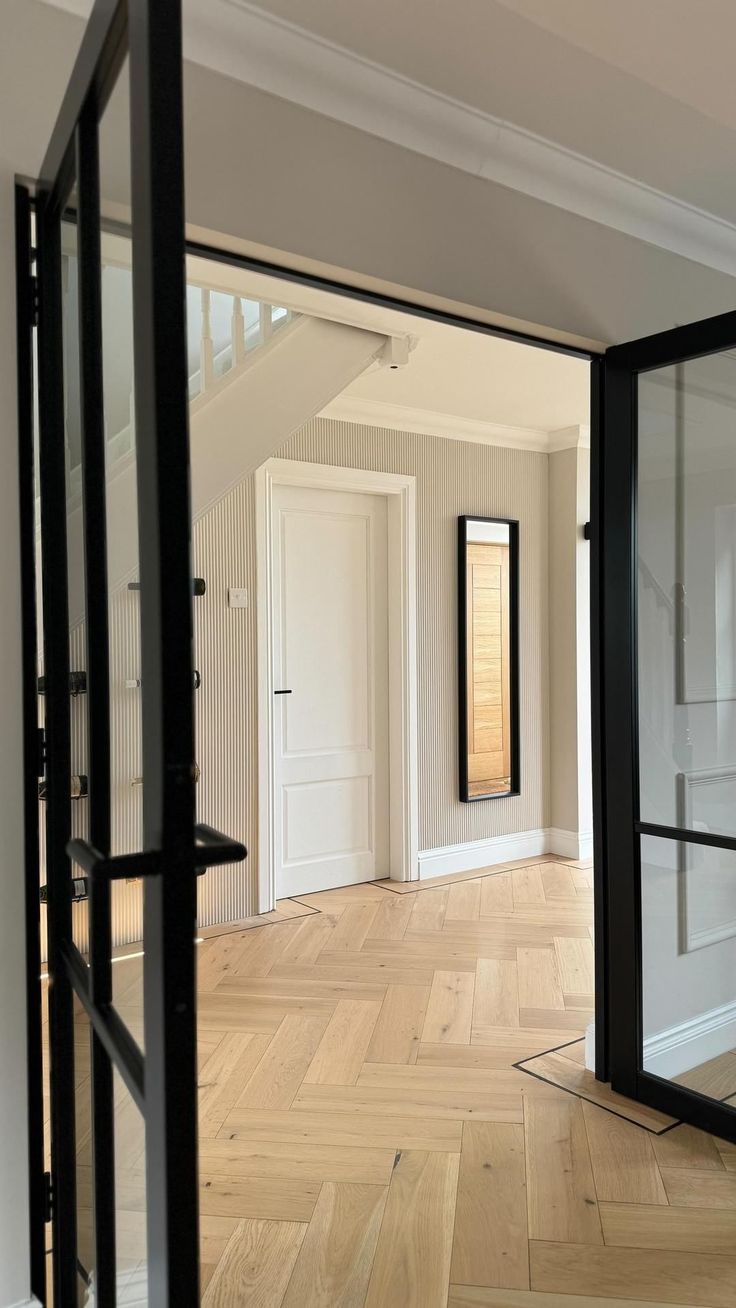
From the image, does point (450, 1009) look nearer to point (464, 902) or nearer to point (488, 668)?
point (464, 902)

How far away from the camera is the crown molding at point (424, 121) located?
1783mm

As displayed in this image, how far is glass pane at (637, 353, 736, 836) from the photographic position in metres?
2.36

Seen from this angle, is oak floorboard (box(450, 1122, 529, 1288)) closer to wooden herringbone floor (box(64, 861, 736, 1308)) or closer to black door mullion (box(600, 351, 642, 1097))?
wooden herringbone floor (box(64, 861, 736, 1308))

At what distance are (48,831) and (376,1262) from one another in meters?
1.21

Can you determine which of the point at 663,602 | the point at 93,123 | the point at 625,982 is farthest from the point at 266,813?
the point at 93,123

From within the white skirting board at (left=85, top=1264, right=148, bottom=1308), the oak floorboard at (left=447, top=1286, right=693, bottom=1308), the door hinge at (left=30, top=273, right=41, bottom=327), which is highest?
the door hinge at (left=30, top=273, right=41, bottom=327)

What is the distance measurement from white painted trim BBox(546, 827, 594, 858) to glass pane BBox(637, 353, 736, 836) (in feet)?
10.4

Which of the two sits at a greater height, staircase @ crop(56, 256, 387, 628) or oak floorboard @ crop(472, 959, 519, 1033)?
staircase @ crop(56, 256, 387, 628)

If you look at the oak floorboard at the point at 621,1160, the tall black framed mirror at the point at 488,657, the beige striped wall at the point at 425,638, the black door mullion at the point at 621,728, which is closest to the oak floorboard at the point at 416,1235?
the oak floorboard at the point at 621,1160

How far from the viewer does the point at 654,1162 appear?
230 centimetres

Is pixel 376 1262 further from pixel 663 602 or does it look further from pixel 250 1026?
pixel 663 602

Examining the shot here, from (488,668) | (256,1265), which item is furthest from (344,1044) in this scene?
(488,668)

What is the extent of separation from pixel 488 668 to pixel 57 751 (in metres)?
4.12

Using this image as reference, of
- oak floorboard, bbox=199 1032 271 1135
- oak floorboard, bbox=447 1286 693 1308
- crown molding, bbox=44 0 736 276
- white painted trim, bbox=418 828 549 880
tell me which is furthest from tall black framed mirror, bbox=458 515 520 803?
oak floorboard, bbox=447 1286 693 1308
